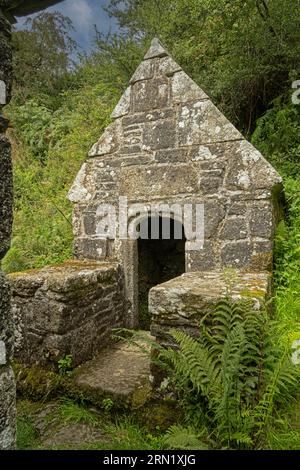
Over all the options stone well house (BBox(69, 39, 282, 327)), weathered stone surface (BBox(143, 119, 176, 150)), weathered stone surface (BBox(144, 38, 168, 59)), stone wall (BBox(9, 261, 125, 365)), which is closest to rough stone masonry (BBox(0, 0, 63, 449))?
stone wall (BBox(9, 261, 125, 365))

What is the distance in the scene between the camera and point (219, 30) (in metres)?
6.75

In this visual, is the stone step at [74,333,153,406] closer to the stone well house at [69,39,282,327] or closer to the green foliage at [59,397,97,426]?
→ the green foliage at [59,397,97,426]

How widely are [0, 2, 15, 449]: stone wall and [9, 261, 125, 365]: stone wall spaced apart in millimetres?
1808

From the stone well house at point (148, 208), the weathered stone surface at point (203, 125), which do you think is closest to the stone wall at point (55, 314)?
the stone well house at point (148, 208)

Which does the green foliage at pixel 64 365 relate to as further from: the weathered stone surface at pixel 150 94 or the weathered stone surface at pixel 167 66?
the weathered stone surface at pixel 167 66

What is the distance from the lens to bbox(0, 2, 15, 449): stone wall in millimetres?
1509

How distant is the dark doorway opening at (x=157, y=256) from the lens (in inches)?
251

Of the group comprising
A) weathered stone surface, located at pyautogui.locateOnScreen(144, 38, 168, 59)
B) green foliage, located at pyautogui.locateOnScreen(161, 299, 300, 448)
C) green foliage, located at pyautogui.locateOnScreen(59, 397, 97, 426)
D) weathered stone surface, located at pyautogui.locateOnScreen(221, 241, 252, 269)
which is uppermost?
weathered stone surface, located at pyautogui.locateOnScreen(144, 38, 168, 59)

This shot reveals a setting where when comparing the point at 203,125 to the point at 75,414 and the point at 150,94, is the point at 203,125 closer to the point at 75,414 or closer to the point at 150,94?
the point at 150,94

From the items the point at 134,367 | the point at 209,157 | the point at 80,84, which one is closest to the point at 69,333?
the point at 134,367

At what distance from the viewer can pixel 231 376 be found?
2.21 metres

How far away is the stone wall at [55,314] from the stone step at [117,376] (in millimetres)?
166

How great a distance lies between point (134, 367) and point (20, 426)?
4.06 ft

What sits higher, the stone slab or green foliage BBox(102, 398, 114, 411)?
the stone slab
